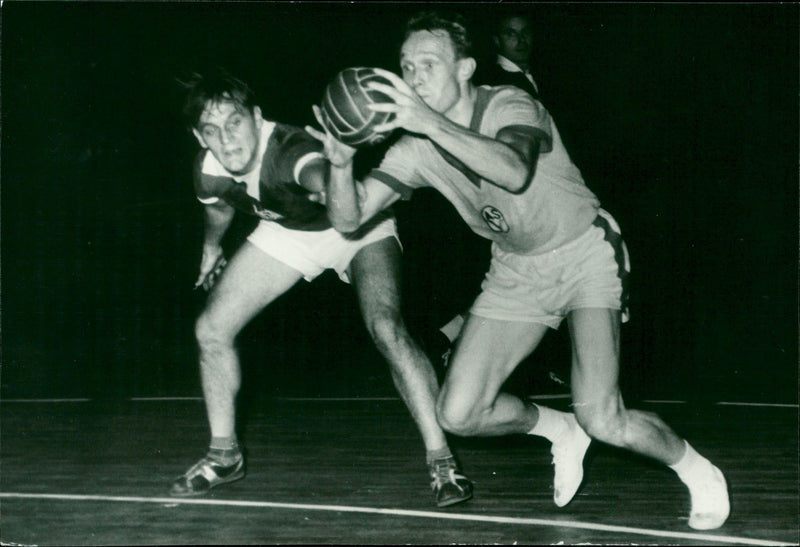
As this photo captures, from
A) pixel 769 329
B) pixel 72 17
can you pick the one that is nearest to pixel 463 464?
pixel 769 329

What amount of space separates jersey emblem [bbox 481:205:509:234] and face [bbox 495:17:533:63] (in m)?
2.28

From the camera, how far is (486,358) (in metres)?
4.22

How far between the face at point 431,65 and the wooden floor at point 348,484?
4.74ft

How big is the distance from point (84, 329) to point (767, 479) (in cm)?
624

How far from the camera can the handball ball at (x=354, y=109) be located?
3680mm

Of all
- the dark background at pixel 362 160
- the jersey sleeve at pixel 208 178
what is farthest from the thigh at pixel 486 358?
the dark background at pixel 362 160

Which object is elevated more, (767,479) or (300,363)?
(767,479)

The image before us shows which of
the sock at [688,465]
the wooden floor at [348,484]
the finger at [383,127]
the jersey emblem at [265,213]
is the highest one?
the finger at [383,127]

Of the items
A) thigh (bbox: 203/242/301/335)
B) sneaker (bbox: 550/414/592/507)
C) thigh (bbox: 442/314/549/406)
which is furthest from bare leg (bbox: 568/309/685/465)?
thigh (bbox: 203/242/301/335)

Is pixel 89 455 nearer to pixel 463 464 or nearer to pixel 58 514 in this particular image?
pixel 58 514

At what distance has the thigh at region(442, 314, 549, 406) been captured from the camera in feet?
13.8

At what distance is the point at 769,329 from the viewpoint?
9172 millimetres

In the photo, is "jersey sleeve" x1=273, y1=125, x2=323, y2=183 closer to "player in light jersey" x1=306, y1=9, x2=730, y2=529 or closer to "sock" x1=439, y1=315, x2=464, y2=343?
"player in light jersey" x1=306, y1=9, x2=730, y2=529

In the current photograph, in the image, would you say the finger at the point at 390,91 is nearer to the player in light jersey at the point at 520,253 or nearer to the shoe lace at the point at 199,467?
the player in light jersey at the point at 520,253
